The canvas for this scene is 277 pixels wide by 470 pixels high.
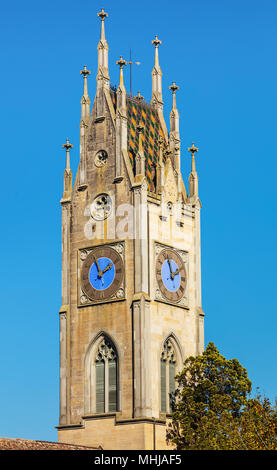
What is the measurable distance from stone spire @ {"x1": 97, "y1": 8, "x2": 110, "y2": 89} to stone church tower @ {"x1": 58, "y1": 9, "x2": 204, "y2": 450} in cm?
10

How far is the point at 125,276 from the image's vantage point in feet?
323

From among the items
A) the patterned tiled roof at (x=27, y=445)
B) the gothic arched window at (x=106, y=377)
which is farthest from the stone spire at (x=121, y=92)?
the patterned tiled roof at (x=27, y=445)

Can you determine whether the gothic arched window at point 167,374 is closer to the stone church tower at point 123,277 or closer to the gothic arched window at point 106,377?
the stone church tower at point 123,277

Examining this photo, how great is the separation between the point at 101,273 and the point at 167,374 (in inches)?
325

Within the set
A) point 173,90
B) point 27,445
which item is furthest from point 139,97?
point 27,445

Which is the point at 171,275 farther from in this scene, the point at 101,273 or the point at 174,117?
the point at 174,117

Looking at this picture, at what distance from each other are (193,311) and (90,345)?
8346 mm

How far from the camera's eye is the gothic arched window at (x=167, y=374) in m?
98.0

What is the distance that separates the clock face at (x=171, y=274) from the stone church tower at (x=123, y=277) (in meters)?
0.07

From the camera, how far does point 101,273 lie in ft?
327

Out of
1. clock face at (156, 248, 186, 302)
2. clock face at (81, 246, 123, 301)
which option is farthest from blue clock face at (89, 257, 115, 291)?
clock face at (156, 248, 186, 302)
